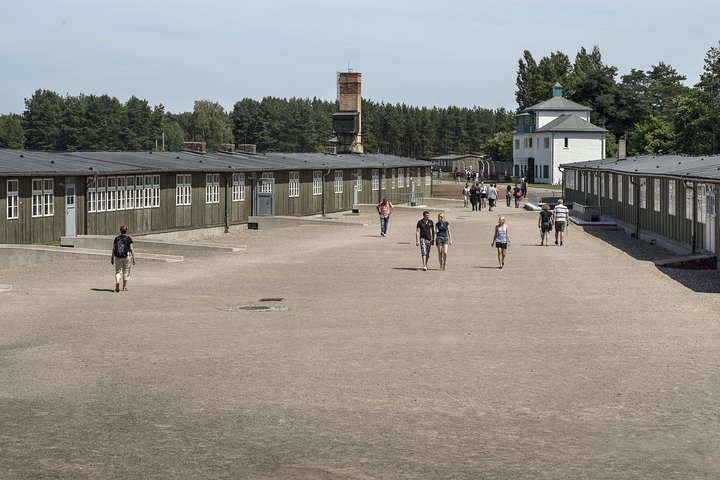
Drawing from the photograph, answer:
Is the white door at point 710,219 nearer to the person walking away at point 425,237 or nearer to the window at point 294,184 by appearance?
the person walking away at point 425,237

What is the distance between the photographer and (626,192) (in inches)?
2044

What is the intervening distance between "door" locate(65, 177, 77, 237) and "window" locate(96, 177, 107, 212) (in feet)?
5.59

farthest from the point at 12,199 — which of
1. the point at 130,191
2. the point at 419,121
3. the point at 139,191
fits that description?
the point at 419,121

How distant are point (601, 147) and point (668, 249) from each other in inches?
2878

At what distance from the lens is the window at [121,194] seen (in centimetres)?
4250

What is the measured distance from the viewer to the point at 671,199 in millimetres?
40156

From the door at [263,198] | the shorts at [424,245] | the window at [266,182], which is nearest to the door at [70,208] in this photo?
the shorts at [424,245]

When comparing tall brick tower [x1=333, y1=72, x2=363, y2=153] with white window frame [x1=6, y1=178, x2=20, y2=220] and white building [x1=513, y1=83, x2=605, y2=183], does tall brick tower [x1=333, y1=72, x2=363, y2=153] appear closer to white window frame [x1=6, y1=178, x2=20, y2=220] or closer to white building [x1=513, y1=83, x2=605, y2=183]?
white building [x1=513, y1=83, x2=605, y2=183]

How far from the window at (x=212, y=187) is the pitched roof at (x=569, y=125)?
63.9 metres

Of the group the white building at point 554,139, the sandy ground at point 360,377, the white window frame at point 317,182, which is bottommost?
the sandy ground at point 360,377

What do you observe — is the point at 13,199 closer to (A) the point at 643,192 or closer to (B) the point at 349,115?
(A) the point at 643,192

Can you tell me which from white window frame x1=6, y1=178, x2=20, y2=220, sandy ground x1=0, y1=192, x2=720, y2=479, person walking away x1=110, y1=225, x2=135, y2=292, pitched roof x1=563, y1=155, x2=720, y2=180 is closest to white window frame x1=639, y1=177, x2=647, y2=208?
pitched roof x1=563, y1=155, x2=720, y2=180

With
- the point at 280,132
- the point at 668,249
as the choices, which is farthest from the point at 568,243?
the point at 280,132

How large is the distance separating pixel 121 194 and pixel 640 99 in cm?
9280
